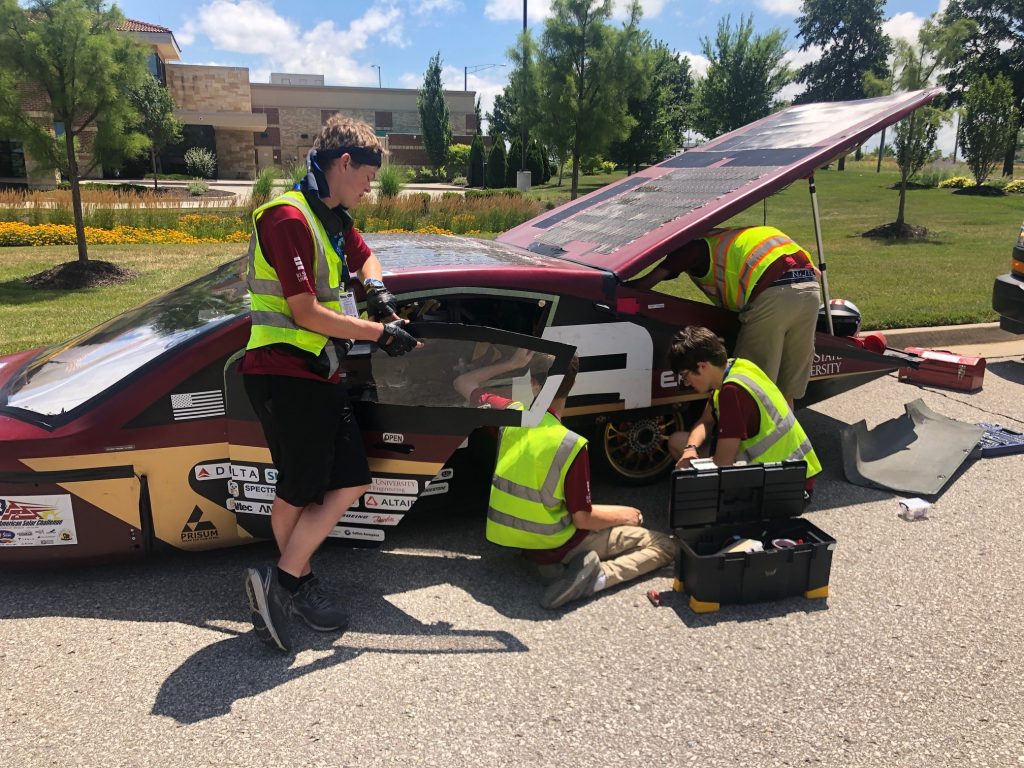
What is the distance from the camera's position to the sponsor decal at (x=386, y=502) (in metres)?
3.38

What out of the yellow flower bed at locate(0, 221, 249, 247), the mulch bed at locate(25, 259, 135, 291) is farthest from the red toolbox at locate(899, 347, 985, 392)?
the yellow flower bed at locate(0, 221, 249, 247)

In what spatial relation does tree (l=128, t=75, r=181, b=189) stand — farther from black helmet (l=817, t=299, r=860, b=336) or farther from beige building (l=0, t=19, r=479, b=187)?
black helmet (l=817, t=299, r=860, b=336)

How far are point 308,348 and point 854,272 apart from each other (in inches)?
431

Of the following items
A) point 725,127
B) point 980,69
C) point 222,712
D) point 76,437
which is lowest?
point 222,712

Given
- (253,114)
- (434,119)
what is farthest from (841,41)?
(253,114)

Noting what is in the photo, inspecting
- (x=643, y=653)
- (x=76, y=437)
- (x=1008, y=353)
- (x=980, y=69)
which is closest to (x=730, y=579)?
(x=643, y=653)

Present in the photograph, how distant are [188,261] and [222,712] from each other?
1114cm

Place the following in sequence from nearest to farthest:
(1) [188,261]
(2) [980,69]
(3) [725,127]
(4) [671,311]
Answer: (4) [671,311], (1) [188,261], (3) [725,127], (2) [980,69]

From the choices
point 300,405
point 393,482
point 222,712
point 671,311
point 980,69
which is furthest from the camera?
point 980,69

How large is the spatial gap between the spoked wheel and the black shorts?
1634 millimetres

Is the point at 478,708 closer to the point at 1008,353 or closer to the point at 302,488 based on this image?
the point at 302,488

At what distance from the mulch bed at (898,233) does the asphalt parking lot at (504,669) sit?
1425 centimetres

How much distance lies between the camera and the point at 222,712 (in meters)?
2.60

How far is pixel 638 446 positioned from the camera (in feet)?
14.1
